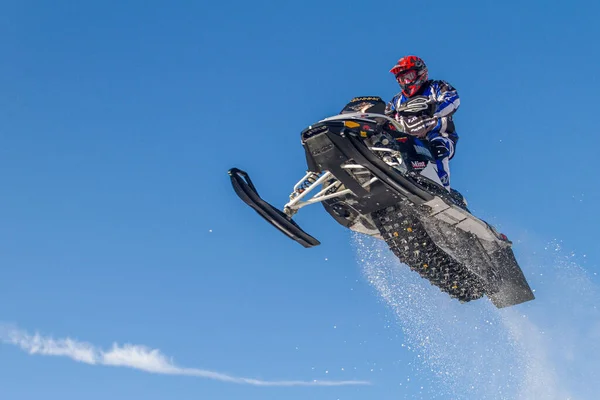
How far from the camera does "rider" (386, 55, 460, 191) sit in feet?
39.6

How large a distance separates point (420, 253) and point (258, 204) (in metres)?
2.75

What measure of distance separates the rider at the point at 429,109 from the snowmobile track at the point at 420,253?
2.89ft

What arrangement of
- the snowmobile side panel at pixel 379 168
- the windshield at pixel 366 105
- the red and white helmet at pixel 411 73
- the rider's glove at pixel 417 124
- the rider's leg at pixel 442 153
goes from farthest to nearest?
the red and white helmet at pixel 411 73
the rider's glove at pixel 417 124
the rider's leg at pixel 442 153
the windshield at pixel 366 105
the snowmobile side panel at pixel 379 168

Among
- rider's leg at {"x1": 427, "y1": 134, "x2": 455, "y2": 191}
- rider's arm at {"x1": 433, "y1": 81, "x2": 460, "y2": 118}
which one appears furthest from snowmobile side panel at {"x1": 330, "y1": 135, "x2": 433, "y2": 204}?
rider's arm at {"x1": 433, "y1": 81, "x2": 460, "y2": 118}

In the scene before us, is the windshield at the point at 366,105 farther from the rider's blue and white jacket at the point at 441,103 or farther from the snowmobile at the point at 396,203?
the rider's blue and white jacket at the point at 441,103

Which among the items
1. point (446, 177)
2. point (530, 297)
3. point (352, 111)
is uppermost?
point (352, 111)

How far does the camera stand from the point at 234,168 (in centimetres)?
1217

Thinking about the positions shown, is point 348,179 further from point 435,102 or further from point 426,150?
point 435,102

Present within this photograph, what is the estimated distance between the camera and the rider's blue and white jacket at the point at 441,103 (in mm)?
12242

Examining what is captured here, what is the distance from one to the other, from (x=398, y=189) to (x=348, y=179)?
79cm

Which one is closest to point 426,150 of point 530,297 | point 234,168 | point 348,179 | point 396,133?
point 396,133

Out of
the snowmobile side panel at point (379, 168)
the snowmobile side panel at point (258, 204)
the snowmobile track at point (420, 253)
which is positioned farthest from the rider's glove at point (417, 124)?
the snowmobile side panel at point (258, 204)

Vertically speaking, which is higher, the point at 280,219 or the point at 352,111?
the point at 352,111

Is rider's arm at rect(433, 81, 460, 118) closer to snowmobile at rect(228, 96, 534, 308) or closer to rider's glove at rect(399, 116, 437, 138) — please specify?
rider's glove at rect(399, 116, 437, 138)
